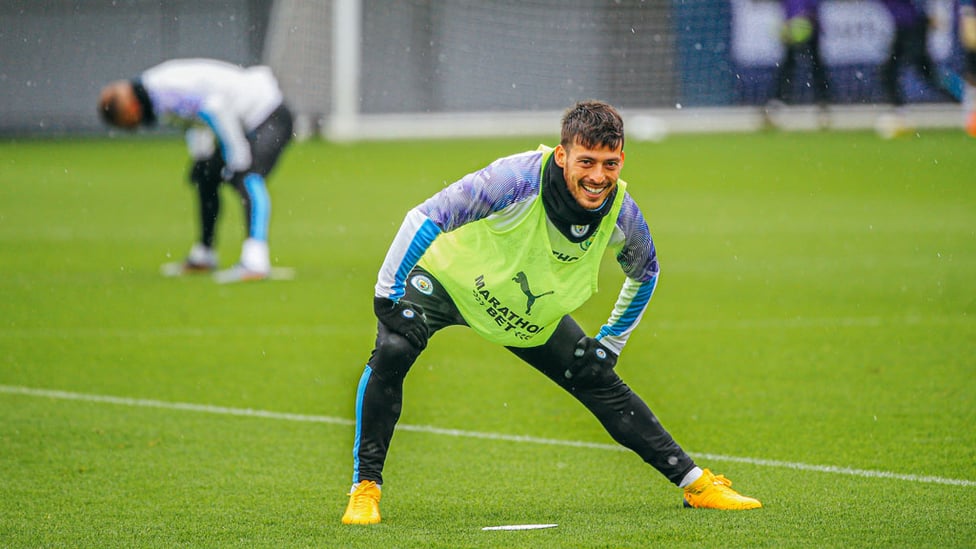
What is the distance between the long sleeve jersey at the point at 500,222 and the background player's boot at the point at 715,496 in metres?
0.76

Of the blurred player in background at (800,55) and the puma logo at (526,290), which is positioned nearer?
the puma logo at (526,290)

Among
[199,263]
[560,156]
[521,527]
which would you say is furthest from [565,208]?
[199,263]

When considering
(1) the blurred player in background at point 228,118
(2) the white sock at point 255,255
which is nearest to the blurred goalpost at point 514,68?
(1) the blurred player in background at point 228,118

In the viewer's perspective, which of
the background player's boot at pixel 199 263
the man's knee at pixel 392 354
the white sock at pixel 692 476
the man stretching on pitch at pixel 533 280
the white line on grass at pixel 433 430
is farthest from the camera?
the background player's boot at pixel 199 263

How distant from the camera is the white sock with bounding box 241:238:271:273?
47.7 ft

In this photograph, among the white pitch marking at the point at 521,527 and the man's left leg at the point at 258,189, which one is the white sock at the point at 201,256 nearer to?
the man's left leg at the point at 258,189

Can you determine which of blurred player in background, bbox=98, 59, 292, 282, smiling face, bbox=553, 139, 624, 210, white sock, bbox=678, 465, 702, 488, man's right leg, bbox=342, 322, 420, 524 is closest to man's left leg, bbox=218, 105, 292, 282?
blurred player in background, bbox=98, 59, 292, 282

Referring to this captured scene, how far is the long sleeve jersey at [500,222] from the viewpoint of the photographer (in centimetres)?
590

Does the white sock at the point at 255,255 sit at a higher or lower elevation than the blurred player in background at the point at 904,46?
lower

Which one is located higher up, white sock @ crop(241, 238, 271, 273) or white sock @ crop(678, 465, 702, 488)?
white sock @ crop(678, 465, 702, 488)

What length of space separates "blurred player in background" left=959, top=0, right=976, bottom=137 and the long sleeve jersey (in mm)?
21249

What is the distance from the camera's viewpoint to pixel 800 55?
27641 mm

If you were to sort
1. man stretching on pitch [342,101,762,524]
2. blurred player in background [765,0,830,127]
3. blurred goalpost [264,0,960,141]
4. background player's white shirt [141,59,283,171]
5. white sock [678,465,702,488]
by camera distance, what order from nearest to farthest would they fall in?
1. man stretching on pitch [342,101,762,524]
2. white sock [678,465,702,488]
3. background player's white shirt [141,59,283,171]
4. blurred goalpost [264,0,960,141]
5. blurred player in background [765,0,830,127]

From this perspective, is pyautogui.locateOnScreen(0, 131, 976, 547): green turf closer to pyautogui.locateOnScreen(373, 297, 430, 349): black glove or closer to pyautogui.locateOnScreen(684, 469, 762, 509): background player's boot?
pyautogui.locateOnScreen(684, 469, 762, 509): background player's boot
